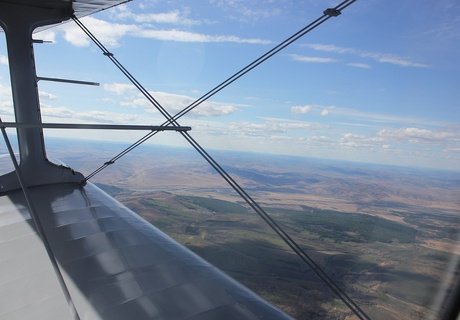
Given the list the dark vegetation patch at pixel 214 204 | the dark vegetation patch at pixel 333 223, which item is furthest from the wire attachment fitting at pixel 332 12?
the dark vegetation patch at pixel 214 204

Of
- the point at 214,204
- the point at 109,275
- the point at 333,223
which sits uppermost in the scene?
the point at 109,275

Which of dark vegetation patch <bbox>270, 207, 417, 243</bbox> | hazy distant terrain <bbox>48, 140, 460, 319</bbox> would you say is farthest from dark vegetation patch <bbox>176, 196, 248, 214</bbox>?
dark vegetation patch <bbox>270, 207, 417, 243</bbox>

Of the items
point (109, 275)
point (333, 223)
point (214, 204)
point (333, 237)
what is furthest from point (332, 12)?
point (214, 204)

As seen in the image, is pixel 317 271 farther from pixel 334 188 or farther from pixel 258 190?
pixel 258 190

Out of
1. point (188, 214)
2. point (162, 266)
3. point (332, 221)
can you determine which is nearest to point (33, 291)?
point (162, 266)

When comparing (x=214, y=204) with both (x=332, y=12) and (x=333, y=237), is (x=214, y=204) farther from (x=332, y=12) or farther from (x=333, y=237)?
(x=332, y=12)

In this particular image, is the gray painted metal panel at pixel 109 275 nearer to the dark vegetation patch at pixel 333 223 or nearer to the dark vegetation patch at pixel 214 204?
the dark vegetation patch at pixel 333 223
